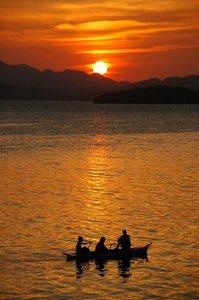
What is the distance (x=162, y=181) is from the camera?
53906 millimetres

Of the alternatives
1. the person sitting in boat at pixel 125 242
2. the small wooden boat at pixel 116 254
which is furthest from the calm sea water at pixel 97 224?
the person sitting in boat at pixel 125 242

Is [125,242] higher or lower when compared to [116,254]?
higher

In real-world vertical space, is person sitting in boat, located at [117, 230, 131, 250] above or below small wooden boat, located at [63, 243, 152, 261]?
above

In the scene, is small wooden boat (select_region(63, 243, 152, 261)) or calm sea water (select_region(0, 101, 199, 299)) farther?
small wooden boat (select_region(63, 243, 152, 261))

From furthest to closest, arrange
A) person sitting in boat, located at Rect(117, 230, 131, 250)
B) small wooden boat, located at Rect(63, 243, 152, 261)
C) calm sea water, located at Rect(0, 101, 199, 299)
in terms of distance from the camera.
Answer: person sitting in boat, located at Rect(117, 230, 131, 250)
small wooden boat, located at Rect(63, 243, 152, 261)
calm sea water, located at Rect(0, 101, 199, 299)

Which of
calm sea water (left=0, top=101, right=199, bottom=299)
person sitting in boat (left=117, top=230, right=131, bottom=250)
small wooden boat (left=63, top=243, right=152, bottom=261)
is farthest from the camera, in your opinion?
person sitting in boat (left=117, top=230, right=131, bottom=250)

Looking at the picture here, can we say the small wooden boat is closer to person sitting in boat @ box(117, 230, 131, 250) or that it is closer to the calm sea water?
person sitting in boat @ box(117, 230, 131, 250)

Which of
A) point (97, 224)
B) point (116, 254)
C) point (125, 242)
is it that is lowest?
point (116, 254)

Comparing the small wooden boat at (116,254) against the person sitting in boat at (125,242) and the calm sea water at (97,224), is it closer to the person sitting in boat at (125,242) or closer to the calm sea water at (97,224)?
the person sitting in boat at (125,242)

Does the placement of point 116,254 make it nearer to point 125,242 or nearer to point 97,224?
point 125,242

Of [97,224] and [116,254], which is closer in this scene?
[116,254]

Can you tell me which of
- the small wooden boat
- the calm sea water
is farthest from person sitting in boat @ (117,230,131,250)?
the calm sea water

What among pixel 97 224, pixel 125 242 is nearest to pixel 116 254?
pixel 125 242

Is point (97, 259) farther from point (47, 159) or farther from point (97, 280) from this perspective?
point (47, 159)
